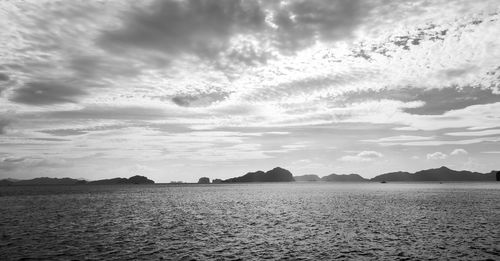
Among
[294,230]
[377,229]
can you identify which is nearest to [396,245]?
[377,229]

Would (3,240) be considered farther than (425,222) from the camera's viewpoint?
No

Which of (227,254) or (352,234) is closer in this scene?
(227,254)

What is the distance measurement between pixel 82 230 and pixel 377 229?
56.5 metres

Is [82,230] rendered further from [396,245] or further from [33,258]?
[396,245]

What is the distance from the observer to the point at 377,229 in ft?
211

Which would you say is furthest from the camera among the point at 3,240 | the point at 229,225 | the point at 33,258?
the point at 229,225

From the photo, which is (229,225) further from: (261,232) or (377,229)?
(377,229)

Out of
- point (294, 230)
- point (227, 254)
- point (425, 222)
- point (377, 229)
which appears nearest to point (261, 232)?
point (294, 230)

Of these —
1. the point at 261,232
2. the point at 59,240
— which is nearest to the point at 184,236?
the point at 261,232

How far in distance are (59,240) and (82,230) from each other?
10.8 m

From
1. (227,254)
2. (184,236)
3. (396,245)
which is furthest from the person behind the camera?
(184,236)

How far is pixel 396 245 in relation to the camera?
4934 cm

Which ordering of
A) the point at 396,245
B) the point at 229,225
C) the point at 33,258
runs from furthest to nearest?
1. the point at 229,225
2. the point at 396,245
3. the point at 33,258

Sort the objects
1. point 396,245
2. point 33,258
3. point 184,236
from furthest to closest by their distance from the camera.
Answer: point 184,236, point 396,245, point 33,258
